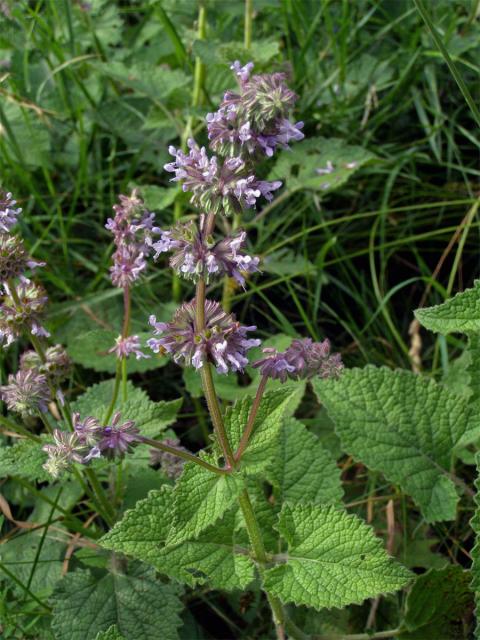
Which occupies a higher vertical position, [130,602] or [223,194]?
[223,194]

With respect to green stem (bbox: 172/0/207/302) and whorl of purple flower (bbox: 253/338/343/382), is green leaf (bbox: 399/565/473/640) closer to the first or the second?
whorl of purple flower (bbox: 253/338/343/382)

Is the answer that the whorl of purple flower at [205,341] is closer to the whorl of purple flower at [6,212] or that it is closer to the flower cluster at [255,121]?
the flower cluster at [255,121]

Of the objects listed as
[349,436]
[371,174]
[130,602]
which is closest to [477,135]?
[371,174]

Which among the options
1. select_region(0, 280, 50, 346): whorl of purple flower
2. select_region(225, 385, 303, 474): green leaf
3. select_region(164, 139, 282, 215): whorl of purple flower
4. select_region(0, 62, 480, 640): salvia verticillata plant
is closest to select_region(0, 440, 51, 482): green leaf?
select_region(0, 62, 480, 640): salvia verticillata plant

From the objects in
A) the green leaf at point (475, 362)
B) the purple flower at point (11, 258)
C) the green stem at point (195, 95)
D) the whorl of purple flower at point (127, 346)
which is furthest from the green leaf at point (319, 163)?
the purple flower at point (11, 258)

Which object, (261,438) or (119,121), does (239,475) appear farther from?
(119,121)

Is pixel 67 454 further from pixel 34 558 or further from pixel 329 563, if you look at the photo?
pixel 34 558
